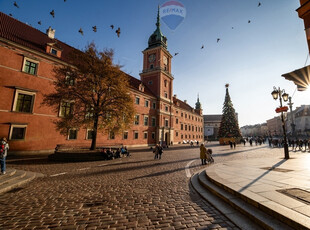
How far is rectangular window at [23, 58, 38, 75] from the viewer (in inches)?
683

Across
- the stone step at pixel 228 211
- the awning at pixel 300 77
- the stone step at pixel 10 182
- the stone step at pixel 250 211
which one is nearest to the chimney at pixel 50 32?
the stone step at pixel 10 182

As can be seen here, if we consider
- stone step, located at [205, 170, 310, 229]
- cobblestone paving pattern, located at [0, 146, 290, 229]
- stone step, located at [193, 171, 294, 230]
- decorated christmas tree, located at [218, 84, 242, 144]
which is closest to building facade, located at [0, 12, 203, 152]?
cobblestone paving pattern, located at [0, 146, 290, 229]

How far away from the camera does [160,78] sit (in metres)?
37.4

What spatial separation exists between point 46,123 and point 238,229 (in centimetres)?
2189

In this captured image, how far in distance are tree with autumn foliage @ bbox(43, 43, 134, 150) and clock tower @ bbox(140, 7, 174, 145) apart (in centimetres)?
2048

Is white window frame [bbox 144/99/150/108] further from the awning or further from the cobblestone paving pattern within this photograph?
the awning

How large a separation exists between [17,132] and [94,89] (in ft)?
32.3

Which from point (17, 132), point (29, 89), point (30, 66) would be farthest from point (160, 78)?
point (17, 132)

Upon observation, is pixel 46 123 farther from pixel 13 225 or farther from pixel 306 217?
pixel 306 217

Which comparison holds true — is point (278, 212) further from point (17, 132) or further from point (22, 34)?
point (22, 34)

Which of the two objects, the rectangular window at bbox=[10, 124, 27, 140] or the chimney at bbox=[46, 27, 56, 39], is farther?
the chimney at bbox=[46, 27, 56, 39]

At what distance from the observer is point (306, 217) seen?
10.1ft

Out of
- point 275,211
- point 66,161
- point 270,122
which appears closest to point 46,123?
point 66,161

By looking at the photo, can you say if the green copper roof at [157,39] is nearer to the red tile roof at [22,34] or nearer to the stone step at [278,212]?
the red tile roof at [22,34]
